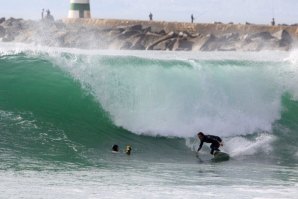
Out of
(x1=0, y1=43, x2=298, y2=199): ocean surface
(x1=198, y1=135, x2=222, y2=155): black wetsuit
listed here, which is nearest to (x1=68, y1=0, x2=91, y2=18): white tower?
(x1=0, y1=43, x2=298, y2=199): ocean surface

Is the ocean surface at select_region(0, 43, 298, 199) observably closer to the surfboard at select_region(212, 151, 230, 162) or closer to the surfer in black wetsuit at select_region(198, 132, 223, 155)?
the surfboard at select_region(212, 151, 230, 162)

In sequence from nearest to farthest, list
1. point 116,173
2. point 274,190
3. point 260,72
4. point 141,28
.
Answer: point 274,190
point 116,173
point 260,72
point 141,28

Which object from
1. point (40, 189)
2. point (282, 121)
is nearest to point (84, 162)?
point (40, 189)

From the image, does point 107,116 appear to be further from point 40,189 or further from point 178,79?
point 40,189

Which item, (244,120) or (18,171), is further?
(244,120)

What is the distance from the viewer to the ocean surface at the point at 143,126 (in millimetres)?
12000

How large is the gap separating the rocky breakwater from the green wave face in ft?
93.1

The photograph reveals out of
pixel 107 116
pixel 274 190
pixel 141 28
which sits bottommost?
pixel 274 190

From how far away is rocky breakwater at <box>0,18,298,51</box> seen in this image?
50.5 meters

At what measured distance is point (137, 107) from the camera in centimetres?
1822

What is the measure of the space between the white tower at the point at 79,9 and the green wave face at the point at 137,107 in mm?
36940

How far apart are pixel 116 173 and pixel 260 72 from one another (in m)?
9.83

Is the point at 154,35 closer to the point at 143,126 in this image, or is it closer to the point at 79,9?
the point at 79,9

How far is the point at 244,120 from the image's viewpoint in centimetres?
1938
